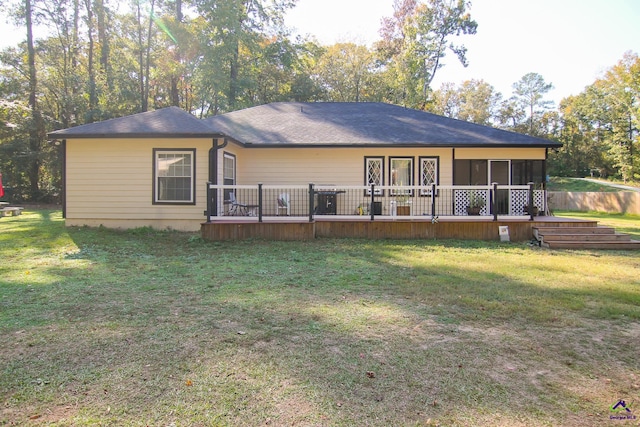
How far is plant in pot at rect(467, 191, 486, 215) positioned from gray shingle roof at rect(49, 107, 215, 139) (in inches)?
282

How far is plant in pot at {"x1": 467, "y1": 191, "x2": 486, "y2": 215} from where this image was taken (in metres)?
11.8

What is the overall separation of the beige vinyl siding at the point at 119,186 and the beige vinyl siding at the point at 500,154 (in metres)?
7.82

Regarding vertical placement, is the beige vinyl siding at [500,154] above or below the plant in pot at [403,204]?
above

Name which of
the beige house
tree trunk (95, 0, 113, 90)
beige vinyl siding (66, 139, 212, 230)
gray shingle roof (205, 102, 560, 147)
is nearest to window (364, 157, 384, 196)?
the beige house

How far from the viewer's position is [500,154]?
13141mm

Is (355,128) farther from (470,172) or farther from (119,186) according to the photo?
(119,186)

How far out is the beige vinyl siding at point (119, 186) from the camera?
1105cm

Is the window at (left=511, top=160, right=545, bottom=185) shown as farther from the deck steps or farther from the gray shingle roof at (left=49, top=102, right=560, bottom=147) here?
the deck steps

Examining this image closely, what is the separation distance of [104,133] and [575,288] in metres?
10.5

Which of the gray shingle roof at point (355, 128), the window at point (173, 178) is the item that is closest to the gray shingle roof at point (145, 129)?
the window at point (173, 178)

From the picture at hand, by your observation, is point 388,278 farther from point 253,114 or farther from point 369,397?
point 253,114

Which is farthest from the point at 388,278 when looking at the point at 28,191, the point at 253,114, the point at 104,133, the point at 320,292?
the point at 28,191

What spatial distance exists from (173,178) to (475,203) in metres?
8.24

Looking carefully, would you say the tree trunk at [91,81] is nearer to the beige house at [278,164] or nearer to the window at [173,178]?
the beige house at [278,164]
